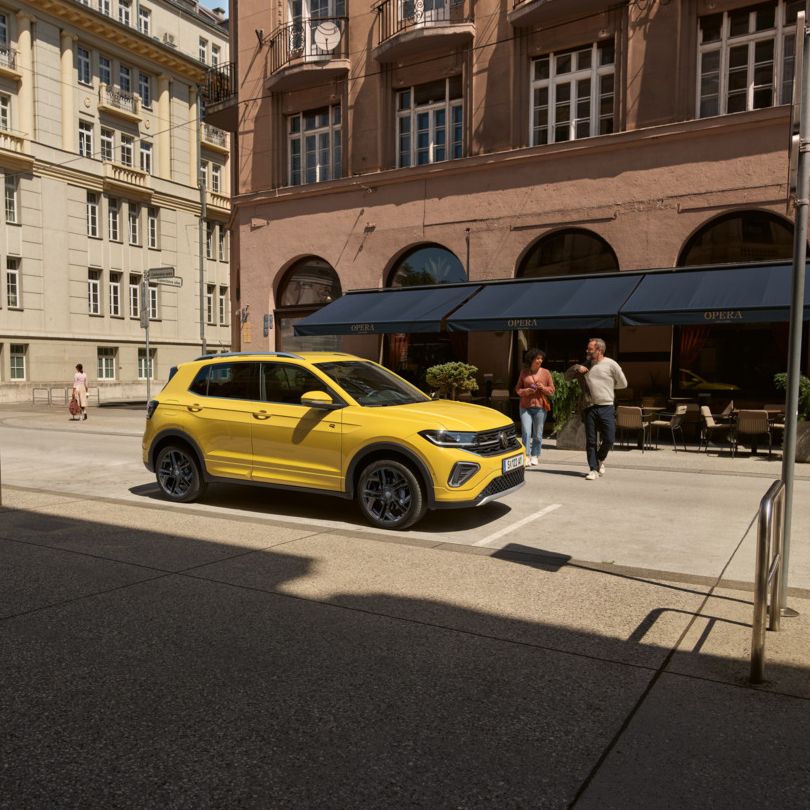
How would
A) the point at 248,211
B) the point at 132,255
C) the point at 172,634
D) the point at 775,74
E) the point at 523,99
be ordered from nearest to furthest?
the point at 172,634 < the point at 775,74 < the point at 523,99 < the point at 248,211 < the point at 132,255

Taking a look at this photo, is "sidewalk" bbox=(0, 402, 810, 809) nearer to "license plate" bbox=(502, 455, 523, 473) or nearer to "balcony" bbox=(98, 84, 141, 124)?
"license plate" bbox=(502, 455, 523, 473)

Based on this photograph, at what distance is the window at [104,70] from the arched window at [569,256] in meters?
29.9

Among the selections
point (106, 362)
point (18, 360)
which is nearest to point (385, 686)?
point (18, 360)

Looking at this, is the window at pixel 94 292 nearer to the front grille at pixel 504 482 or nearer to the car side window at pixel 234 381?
the car side window at pixel 234 381

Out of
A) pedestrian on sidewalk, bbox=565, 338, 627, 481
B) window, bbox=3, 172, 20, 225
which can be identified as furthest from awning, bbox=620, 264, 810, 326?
window, bbox=3, 172, 20, 225

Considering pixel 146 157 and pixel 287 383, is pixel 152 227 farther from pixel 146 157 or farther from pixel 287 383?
pixel 287 383

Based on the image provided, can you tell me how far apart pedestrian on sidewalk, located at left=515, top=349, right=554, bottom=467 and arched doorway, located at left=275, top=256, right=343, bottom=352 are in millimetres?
10226

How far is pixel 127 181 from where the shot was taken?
1556 inches

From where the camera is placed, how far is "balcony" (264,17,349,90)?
20.6 m

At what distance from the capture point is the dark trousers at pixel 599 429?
10.6m

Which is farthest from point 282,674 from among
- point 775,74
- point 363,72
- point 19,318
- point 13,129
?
point 13,129

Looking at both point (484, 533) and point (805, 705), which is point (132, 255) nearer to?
point (484, 533)

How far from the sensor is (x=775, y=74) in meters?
15.6

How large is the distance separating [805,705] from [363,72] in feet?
65.2
